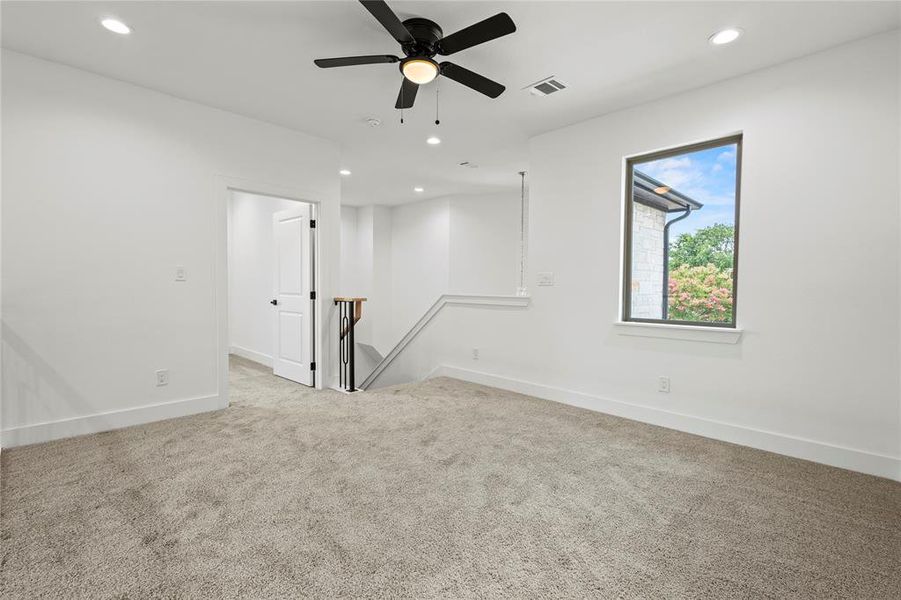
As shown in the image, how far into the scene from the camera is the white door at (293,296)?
4.57 metres

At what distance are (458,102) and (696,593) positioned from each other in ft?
11.2

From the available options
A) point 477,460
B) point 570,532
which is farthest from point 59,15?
point 570,532

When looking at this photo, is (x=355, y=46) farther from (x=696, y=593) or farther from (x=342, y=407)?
(x=696, y=593)

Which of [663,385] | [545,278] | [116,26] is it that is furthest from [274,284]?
[663,385]

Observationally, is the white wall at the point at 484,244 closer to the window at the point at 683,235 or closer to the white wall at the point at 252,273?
the white wall at the point at 252,273

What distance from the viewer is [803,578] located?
1.61 m

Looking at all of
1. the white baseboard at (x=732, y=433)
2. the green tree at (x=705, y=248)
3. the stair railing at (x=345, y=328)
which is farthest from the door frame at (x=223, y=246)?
the green tree at (x=705, y=248)

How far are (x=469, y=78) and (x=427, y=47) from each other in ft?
0.99

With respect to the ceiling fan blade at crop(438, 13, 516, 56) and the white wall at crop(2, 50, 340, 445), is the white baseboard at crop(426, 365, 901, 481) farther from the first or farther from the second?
the white wall at crop(2, 50, 340, 445)

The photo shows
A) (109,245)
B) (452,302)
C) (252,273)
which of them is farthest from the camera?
(252,273)

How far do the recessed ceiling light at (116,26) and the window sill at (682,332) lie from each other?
399cm

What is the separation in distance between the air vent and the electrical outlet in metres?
2.40

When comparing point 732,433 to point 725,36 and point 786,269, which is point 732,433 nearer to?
point 786,269

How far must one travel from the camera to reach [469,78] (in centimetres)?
254
